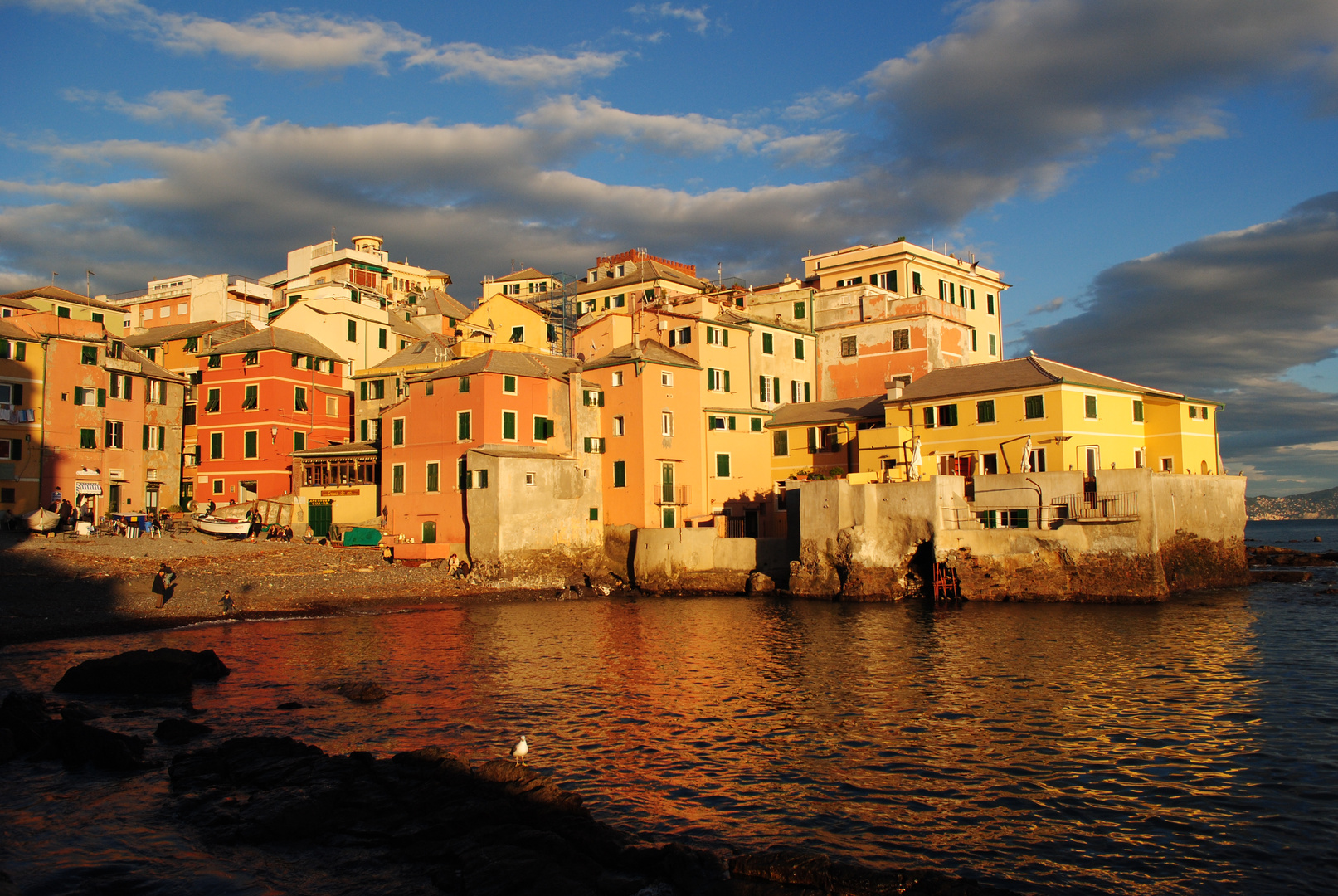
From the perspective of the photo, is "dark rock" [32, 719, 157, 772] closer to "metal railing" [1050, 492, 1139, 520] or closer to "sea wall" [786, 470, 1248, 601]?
"sea wall" [786, 470, 1248, 601]

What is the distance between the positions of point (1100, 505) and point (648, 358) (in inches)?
1118

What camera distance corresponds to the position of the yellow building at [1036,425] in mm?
50719

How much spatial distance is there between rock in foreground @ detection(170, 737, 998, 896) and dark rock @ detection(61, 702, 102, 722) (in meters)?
4.94

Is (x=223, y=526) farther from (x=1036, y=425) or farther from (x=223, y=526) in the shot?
(x=1036, y=425)

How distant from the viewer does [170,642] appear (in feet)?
112

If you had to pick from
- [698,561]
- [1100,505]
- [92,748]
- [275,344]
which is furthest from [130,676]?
[1100,505]

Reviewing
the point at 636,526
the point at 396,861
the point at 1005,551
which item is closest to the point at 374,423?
the point at 636,526

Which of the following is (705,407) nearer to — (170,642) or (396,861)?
(170,642)

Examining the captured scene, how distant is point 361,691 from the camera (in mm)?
25984

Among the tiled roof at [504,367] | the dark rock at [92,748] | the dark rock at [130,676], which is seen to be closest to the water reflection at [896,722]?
the dark rock at [130,676]

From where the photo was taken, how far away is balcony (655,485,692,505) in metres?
57.7

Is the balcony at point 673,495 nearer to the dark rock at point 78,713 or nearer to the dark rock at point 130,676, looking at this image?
the dark rock at point 130,676

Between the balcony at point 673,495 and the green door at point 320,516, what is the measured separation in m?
22.7

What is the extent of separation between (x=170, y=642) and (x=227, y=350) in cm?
3625
